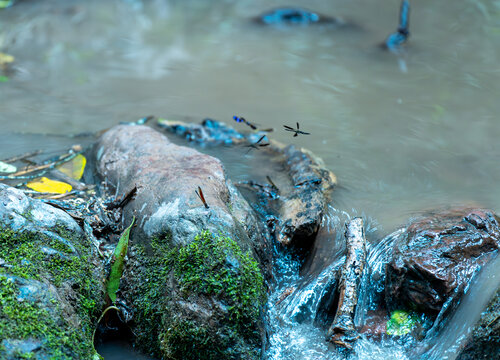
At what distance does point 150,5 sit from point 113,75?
3.50 meters

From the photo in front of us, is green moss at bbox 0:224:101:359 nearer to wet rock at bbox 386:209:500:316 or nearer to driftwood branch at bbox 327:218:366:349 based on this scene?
driftwood branch at bbox 327:218:366:349

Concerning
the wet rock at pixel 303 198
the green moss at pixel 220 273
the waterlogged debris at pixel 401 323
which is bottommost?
the waterlogged debris at pixel 401 323

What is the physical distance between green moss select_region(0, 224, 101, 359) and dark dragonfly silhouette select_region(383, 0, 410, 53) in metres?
6.61

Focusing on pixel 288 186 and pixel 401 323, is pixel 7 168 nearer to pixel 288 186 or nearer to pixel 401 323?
pixel 288 186

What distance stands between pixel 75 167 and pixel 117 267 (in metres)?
1.74

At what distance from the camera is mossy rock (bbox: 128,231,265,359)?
2758 millimetres

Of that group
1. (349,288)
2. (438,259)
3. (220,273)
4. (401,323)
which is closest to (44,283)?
(220,273)

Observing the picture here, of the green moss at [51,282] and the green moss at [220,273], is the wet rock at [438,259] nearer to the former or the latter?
the green moss at [220,273]

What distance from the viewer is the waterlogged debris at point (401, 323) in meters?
3.13

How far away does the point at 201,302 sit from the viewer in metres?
2.78

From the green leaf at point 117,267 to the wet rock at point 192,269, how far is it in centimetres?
7

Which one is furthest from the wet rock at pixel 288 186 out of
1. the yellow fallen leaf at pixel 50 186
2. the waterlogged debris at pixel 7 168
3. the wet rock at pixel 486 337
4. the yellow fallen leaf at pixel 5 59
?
the yellow fallen leaf at pixel 5 59

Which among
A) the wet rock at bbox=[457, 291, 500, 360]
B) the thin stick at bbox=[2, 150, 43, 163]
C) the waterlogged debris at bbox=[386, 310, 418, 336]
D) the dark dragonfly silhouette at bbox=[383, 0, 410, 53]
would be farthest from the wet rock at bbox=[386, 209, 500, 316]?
the dark dragonfly silhouette at bbox=[383, 0, 410, 53]

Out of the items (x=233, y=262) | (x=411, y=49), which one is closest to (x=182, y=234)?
(x=233, y=262)
